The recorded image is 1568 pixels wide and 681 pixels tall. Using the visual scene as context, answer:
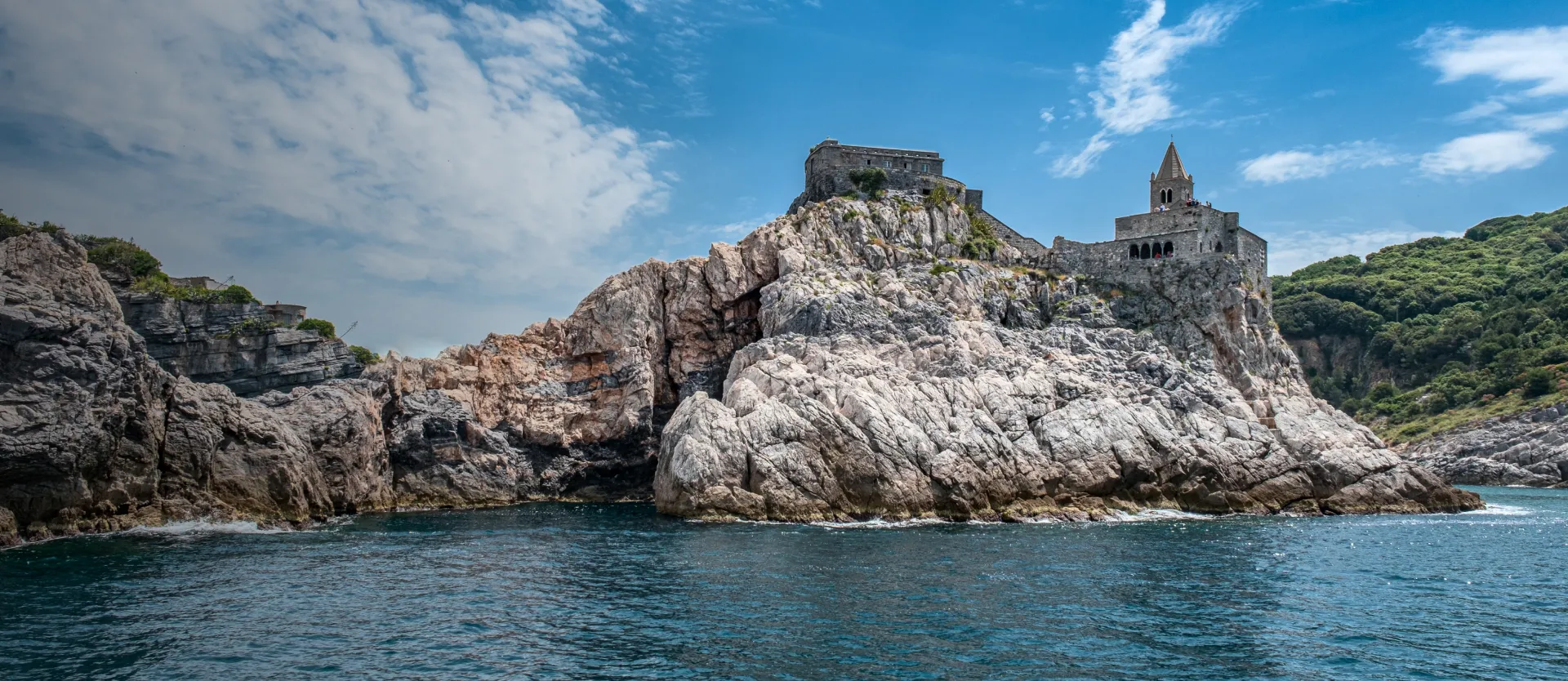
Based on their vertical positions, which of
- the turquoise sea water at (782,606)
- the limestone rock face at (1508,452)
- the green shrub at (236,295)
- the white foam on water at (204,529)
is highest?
the green shrub at (236,295)

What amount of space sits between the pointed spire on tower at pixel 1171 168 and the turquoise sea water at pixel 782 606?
43.2 m

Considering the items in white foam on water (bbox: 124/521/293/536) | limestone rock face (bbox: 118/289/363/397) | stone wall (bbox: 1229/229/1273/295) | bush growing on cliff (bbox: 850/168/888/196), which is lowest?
white foam on water (bbox: 124/521/293/536)

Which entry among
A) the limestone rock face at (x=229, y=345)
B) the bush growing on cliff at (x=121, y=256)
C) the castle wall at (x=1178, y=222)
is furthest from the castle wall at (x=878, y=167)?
the bush growing on cliff at (x=121, y=256)

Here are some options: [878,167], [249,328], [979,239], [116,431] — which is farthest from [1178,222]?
[116,431]

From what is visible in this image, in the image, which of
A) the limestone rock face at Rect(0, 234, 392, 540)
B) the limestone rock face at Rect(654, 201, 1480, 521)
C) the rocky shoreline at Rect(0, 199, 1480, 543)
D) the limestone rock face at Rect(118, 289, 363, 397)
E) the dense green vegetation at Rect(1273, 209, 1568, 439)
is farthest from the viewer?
the dense green vegetation at Rect(1273, 209, 1568, 439)

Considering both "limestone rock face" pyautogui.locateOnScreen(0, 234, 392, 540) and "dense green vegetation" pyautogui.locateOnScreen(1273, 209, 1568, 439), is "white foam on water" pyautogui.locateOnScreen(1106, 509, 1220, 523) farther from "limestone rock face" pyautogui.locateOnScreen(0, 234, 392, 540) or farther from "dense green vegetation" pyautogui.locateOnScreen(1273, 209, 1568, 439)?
"dense green vegetation" pyautogui.locateOnScreen(1273, 209, 1568, 439)

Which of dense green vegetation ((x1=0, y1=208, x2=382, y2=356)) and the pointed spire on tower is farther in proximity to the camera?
the pointed spire on tower

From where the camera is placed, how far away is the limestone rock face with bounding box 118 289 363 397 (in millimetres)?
62469

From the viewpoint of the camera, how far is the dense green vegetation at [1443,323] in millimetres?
127312

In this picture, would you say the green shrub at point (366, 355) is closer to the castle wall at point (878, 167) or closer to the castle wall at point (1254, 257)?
the castle wall at point (878, 167)

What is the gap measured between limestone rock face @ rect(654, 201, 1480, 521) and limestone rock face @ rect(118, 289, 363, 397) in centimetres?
2383

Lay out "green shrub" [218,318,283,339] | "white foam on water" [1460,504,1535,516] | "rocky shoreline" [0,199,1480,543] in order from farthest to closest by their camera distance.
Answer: "white foam on water" [1460,504,1535,516], "green shrub" [218,318,283,339], "rocky shoreline" [0,199,1480,543]

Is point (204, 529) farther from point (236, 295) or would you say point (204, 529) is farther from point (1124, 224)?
point (1124, 224)

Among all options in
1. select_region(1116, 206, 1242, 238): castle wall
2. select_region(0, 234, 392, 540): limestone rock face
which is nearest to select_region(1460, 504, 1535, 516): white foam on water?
select_region(1116, 206, 1242, 238): castle wall
